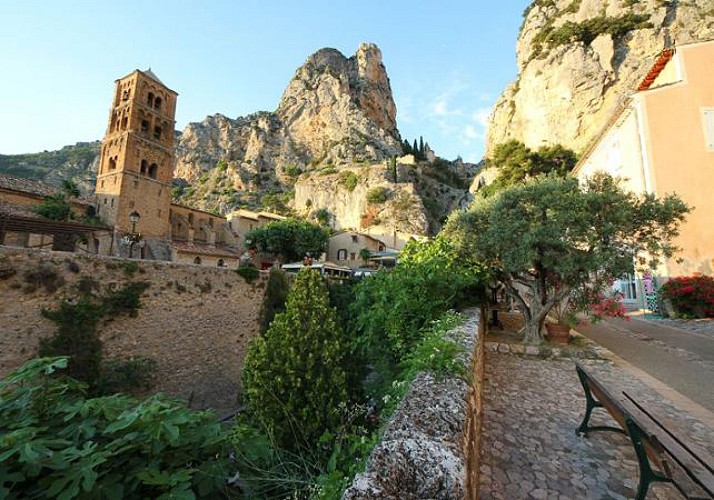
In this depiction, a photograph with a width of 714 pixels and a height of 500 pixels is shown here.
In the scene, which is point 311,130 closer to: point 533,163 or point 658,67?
point 533,163

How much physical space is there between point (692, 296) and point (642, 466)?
14.6 meters

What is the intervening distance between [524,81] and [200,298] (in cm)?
4710

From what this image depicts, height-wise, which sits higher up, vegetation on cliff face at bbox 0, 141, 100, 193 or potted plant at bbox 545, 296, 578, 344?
vegetation on cliff face at bbox 0, 141, 100, 193

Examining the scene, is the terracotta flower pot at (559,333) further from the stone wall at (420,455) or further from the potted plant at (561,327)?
the stone wall at (420,455)

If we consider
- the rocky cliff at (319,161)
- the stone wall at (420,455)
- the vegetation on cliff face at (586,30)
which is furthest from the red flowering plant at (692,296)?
the vegetation on cliff face at (586,30)

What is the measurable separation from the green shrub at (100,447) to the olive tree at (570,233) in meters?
7.24

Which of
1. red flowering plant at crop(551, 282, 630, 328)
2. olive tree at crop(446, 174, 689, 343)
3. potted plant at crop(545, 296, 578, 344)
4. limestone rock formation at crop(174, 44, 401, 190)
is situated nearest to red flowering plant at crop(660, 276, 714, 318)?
olive tree at crop(446, 174, 689, 343)

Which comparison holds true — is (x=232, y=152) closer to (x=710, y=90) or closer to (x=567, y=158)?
(x=567, y=158)

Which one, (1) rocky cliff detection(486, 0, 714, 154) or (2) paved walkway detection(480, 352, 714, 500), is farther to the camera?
(1) rocky cliff detection(486, 0, 714, 154)

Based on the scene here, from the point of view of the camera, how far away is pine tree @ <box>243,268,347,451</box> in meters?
5.52

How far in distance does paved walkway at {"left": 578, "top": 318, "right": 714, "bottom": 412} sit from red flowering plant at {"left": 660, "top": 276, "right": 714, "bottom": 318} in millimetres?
795

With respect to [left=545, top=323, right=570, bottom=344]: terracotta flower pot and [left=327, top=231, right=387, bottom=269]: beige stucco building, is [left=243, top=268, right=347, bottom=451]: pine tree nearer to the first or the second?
[left=545, top=323, right=570, bottom=344]: terracotta flower pot

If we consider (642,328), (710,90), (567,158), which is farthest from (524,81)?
(642,328)

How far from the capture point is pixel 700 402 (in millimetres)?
4914
